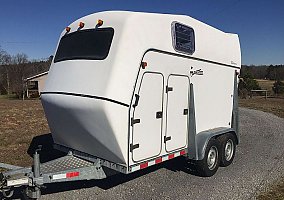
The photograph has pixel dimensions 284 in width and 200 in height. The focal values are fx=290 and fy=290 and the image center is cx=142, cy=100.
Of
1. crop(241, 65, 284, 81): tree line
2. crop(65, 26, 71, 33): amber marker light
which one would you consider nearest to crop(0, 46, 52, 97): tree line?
crop(241, 65, 284, 81): tree line

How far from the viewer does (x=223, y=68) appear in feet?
23.2

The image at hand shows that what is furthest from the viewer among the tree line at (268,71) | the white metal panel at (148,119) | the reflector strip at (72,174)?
the tree line at (268,71)

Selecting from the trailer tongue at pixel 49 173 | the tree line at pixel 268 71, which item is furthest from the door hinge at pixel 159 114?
the tree line at pixel 268 71

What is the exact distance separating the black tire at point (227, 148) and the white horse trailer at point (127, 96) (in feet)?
1.39

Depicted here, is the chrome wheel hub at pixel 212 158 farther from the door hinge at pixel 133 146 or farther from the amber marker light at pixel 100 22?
the amber marker light at pixel 100 22

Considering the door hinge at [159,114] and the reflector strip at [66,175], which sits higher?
the door hinge at [159,114]

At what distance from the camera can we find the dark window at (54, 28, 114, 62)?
4.66 metres

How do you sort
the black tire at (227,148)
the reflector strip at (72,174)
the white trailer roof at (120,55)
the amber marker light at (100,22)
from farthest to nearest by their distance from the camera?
1. the black tire at (227,148)
2. the amber marker light at (100,22)
3. the reflector strip at (72,174)
4. the white trailer roof at (120,55)

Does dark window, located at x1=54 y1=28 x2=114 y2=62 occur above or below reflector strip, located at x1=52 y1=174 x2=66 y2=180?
above

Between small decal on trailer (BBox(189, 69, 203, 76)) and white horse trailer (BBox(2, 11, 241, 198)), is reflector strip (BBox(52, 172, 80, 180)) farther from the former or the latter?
small decal on trailer (BBox(189, 69, 203, 76))

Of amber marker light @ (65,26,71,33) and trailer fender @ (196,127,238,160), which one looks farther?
trailer fender @ (196,127,238,160)

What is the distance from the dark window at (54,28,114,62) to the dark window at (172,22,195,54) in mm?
1321

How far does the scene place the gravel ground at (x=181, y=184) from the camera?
5355 millimetres

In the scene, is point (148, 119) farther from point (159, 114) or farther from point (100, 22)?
point (100, 22)
